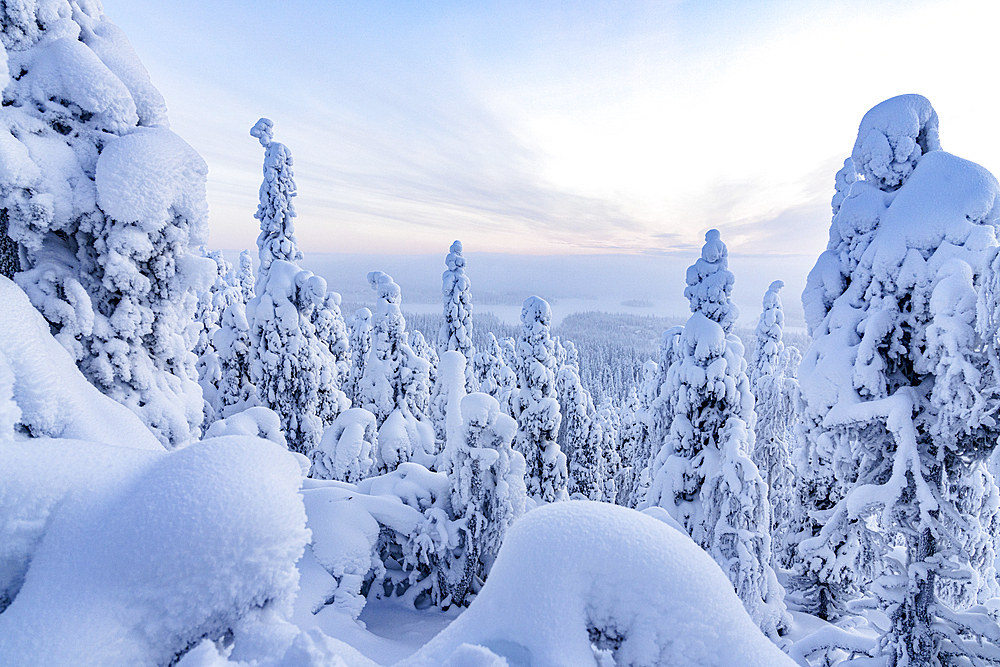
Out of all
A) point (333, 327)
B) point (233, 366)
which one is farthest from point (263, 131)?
point (233, 366)

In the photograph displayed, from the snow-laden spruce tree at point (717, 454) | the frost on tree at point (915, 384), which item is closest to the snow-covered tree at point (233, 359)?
the snow-laden spruce tree at point (717, 454)

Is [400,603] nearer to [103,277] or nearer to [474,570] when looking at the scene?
[474,570]

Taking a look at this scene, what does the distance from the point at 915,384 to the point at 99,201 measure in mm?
11763

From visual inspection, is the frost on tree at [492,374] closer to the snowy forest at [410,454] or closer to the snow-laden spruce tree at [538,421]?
the snowy forest at [410,454]

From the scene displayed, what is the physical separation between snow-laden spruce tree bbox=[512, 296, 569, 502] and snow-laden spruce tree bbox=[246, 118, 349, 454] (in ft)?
25.8

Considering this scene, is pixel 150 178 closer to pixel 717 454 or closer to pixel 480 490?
pixel 480 490

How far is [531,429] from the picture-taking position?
16.1 meters

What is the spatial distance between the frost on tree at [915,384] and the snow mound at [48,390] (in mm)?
9820

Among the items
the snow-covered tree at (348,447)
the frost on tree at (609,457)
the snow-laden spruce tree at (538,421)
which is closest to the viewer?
the snow-covered tree at (348,447)

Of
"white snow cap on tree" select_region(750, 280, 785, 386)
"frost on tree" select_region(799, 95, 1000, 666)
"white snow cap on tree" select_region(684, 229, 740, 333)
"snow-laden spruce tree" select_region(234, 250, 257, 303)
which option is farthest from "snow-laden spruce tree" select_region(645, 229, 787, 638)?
"snow-laden spruce tree" select_region(234, 250, 257, 303)

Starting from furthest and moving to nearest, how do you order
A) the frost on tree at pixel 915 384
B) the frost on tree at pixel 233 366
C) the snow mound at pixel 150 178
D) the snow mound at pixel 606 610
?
the frost on tree at pixel 233 366, the frost on tree at pixel 915 384, the snow mound at pixel 150 178, the snow mound at pixel 606 610

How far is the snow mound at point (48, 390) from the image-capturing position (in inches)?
130

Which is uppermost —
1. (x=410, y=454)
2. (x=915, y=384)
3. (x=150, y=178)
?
(x=150, y=178)

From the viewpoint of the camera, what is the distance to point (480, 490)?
11.1m
